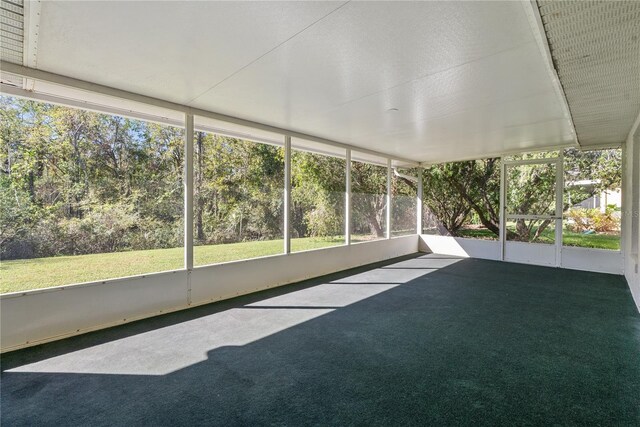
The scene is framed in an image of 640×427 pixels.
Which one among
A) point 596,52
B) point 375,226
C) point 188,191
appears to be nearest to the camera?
point 596,52

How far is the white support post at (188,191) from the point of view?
3.51m

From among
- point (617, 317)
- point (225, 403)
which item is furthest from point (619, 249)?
point (225, 403)

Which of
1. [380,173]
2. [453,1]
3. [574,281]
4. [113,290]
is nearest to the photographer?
[453,1]

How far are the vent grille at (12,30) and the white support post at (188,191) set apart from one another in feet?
4.75

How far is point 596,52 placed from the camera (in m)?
1.88

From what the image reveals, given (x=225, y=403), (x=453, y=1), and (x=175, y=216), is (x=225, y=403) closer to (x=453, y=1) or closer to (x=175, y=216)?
(x=175, y=216)

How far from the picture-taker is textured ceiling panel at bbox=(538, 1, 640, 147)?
150 cm

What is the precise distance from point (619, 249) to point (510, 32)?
530cm

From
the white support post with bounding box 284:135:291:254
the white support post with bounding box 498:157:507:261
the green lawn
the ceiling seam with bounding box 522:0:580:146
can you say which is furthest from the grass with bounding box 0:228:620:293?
the white support post with bounding box 498:157:507:261

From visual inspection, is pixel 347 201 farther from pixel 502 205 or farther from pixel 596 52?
pixel 596 52

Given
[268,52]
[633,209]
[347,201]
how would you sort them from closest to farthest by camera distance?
[268,52] → [633,209] → [347,201]

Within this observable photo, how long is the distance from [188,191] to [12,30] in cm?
189

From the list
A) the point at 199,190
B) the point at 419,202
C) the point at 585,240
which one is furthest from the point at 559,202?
the point at 199,190

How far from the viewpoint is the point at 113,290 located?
9.71 feet
